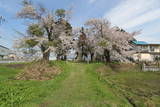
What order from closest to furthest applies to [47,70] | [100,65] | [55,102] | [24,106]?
[24,106] < [55,102] < [47,70] < [100,65]

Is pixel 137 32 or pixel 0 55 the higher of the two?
pixel 137 32

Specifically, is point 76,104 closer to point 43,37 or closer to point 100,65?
point 100,65

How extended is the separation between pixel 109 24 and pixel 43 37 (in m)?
13.4

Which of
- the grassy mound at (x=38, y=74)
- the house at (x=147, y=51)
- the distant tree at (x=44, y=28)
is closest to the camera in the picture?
the grassy mound at (x=38, y=74)

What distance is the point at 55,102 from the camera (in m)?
5.35

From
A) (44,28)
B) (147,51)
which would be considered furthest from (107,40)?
(147,51)

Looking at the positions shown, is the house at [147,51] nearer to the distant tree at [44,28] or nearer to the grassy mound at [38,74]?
the distant tree at [44,28]

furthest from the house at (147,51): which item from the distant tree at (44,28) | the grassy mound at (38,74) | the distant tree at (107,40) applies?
the grassy mound at (38,74)

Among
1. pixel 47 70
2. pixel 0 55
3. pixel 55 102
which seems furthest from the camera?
pixel 0 55

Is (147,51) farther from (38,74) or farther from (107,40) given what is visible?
(38,74)

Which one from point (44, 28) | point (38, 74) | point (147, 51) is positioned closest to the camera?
point (38, 74)

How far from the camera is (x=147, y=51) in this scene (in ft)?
137

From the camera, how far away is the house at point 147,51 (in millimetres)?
41031

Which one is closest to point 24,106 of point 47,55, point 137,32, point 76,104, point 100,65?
point 76,104
